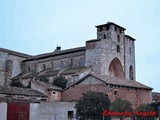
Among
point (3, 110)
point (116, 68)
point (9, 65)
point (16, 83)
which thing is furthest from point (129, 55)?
point (3, 110)

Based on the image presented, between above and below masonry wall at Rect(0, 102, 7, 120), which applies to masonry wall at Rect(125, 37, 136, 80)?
above

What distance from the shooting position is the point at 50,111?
33281 millimetres

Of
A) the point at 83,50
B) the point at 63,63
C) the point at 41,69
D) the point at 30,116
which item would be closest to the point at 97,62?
the point at 83,50

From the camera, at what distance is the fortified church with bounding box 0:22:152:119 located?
39.7 m

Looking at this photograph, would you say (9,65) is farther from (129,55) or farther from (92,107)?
(92,107)

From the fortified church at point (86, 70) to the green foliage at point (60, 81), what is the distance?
2.29ft

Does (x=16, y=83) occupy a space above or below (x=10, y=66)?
below

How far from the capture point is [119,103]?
28359 millimetres

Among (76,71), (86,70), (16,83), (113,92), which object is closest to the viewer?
(113,92)

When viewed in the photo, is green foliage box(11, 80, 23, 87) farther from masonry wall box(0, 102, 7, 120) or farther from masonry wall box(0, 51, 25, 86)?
masonry wall box(0, 102, 7, 120)

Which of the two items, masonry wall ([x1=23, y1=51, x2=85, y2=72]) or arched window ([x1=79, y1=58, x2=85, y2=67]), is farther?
masonry wall ([x1=23, y1=51, x2=85, y2=72])

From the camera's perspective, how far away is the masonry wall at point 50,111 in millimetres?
31597

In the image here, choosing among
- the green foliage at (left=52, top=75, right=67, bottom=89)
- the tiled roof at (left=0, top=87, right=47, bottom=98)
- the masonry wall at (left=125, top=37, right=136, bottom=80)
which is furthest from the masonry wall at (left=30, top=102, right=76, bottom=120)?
the masonry wall at (left=125, top=37, right=136, bottom=80)

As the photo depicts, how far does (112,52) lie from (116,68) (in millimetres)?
4173
